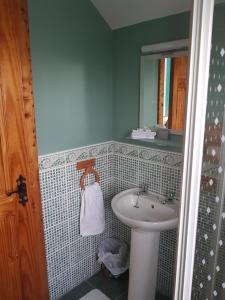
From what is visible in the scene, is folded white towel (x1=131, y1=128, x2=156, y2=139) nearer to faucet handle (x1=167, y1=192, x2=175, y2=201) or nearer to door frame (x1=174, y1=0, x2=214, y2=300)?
faucet handle (x1=167, y1=192, x2=175, y2=201)

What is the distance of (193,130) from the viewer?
28.4 inches

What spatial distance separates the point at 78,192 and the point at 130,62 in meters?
1.12

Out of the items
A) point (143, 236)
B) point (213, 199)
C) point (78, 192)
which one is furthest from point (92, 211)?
point (213, 199)

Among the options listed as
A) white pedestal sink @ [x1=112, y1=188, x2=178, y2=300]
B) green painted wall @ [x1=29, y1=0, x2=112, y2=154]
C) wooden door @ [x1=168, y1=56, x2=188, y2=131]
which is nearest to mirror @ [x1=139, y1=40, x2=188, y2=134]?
wooden door @ [x1=168, y1=56, x2=188, y2=131]

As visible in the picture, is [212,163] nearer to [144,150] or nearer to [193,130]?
[193,130]

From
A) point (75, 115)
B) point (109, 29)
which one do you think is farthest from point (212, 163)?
point (109, 29)

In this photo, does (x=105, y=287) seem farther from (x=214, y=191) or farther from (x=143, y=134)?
(x=214, y=191)

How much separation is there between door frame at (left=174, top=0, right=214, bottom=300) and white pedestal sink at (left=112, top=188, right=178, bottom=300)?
760 millimetres

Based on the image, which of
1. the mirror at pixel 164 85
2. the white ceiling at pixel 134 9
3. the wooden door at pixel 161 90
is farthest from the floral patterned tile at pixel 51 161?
the white ceiling at pixel 134 9

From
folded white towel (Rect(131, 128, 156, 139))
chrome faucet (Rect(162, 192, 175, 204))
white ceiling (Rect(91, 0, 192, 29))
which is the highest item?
white ceiling (Rect(91, 0, 192, 29))

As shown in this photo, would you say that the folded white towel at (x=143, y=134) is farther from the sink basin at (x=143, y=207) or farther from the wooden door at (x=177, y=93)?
the sink basin at (x=143, y=207)

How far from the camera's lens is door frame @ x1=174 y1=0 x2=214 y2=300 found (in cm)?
67

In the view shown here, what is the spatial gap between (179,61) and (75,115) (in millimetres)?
847

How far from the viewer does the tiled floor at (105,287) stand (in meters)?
2.04
